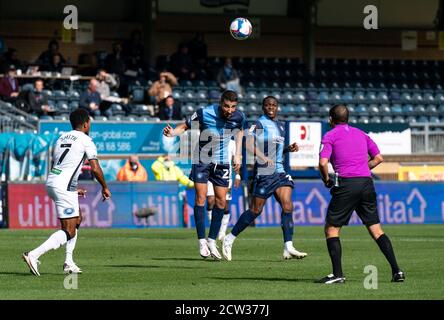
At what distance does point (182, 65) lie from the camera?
131 ft

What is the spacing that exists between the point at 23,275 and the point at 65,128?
1718 cm

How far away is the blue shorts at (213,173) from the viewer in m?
17.1

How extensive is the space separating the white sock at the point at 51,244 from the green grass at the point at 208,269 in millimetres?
306

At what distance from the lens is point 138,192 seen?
27531 millimetres

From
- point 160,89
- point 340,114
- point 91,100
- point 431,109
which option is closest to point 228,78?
point 160,89

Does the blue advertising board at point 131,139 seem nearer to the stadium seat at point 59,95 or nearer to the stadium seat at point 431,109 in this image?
the stadium seat at point 59,95

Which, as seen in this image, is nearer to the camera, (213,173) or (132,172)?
(213,173)

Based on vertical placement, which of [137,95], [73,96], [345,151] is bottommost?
[345,151]

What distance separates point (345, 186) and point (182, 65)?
27106 mm

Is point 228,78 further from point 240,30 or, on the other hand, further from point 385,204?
point 240,30

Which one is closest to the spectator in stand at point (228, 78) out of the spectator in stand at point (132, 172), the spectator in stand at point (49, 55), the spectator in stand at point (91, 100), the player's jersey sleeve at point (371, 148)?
the spectator in stand at point (49, 55)

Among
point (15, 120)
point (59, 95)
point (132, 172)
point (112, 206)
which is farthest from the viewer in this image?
point (59, 95)

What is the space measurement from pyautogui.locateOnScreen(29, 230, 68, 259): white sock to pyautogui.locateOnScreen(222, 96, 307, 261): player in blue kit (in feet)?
11.7
